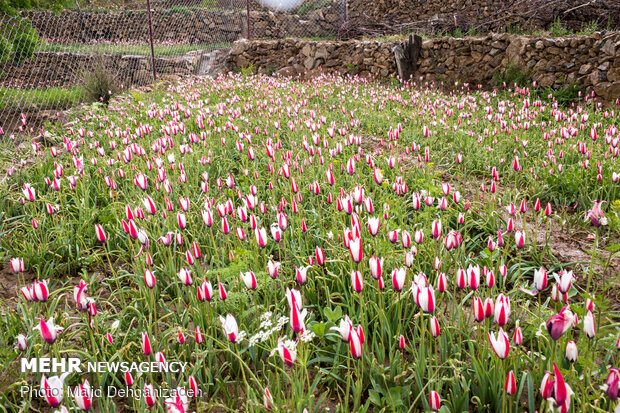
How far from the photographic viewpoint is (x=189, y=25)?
17.0m

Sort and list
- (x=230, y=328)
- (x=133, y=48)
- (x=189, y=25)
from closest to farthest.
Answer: (x=230, y=328) → (x=133, y=48) → (x=189, y=25)

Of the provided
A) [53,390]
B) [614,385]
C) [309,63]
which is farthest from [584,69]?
[53,390]

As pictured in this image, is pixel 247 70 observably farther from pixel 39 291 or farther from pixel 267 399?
pixel 267 399

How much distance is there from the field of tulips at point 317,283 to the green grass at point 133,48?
916 centimetres

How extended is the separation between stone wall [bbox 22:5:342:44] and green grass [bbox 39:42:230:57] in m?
0.54

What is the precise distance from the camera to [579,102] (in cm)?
753

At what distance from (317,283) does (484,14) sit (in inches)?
511

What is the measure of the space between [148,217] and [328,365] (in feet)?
5.88

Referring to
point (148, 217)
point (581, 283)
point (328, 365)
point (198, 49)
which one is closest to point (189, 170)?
point (148, 217)

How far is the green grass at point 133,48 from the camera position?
43.8 ft

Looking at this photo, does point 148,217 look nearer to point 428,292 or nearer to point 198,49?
point 428,292

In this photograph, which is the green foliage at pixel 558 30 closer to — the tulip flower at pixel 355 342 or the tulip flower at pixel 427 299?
the tulip flower at pixel 427 299

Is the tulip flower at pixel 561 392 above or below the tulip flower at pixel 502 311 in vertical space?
below

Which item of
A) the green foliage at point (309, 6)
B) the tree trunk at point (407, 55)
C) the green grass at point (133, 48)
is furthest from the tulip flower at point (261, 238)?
the green foliage at point (309, 6)
